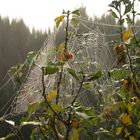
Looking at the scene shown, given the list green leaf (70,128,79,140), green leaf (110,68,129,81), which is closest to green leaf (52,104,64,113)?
green leaf (70,128,79,140)

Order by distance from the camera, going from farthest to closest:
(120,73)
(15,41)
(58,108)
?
(15,41), (120,73), (58,108)

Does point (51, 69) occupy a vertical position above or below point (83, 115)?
above

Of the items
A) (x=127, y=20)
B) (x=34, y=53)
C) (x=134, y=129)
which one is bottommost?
(x=134, y=129)

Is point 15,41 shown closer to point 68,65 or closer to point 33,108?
point 68,65

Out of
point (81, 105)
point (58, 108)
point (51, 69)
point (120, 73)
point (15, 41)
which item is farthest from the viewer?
point (15, 41)

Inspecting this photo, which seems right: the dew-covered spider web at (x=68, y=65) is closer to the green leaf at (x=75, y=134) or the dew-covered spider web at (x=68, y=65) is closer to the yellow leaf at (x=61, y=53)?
the yellow leaf at (x=61, y=53)

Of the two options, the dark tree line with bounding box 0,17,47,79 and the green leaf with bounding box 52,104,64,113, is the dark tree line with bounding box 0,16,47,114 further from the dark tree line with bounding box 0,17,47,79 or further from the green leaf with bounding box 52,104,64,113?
the green leaf with bounding box 52,104,64,113

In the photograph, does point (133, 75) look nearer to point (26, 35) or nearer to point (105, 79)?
point (105, 79)

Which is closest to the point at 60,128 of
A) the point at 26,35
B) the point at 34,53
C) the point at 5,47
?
the point at 34,53

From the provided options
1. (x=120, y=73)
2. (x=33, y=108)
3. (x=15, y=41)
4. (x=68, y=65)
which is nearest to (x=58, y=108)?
(x=33, y=108)

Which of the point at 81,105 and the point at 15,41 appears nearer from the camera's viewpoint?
the point at 81,105

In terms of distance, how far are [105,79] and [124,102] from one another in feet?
1.54


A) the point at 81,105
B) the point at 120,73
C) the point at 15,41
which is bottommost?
the point at 81,105

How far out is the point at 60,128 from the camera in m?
2.08
